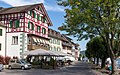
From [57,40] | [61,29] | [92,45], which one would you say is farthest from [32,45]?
[57,40]

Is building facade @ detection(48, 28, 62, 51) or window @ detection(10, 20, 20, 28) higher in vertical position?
window @ detection(10, 20, 20, 28)

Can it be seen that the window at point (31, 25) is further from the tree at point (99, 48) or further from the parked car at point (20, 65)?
the tree at point (99, 48)

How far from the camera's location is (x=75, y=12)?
26594mm

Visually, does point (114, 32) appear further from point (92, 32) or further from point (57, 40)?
point (57, 40)

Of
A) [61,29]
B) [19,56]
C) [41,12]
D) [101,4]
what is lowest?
[19,56]

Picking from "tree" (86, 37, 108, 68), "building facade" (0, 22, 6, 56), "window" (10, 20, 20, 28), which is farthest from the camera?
"window" (10, 20, 20, 28)

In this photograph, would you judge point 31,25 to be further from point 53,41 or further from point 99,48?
→ point 53,41

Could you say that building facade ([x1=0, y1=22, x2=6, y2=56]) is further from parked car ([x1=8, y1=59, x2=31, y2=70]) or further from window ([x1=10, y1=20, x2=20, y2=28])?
parked car ([x1=8, y1=59, x2=31, y2=70])

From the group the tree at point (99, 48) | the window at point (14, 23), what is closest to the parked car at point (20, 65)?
the tree at point (99, 48)

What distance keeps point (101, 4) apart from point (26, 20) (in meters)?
27.2

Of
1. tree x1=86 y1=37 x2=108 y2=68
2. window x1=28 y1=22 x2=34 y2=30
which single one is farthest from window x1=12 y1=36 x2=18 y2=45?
tree x1=86 y1=37 x2=108 y2=68

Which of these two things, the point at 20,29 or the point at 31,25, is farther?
the point at 31,25

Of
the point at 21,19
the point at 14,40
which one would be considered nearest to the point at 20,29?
the point at 21,19

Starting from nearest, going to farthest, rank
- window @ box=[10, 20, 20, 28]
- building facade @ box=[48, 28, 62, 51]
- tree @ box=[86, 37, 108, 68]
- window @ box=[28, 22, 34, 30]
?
tree @ box=[86, 37, 108, 68] → window @ box=[10, 20, 20, 28] → window @ box=[28, 22, 34, 30] → building facade @ box=[48, 28, 62, 51]
